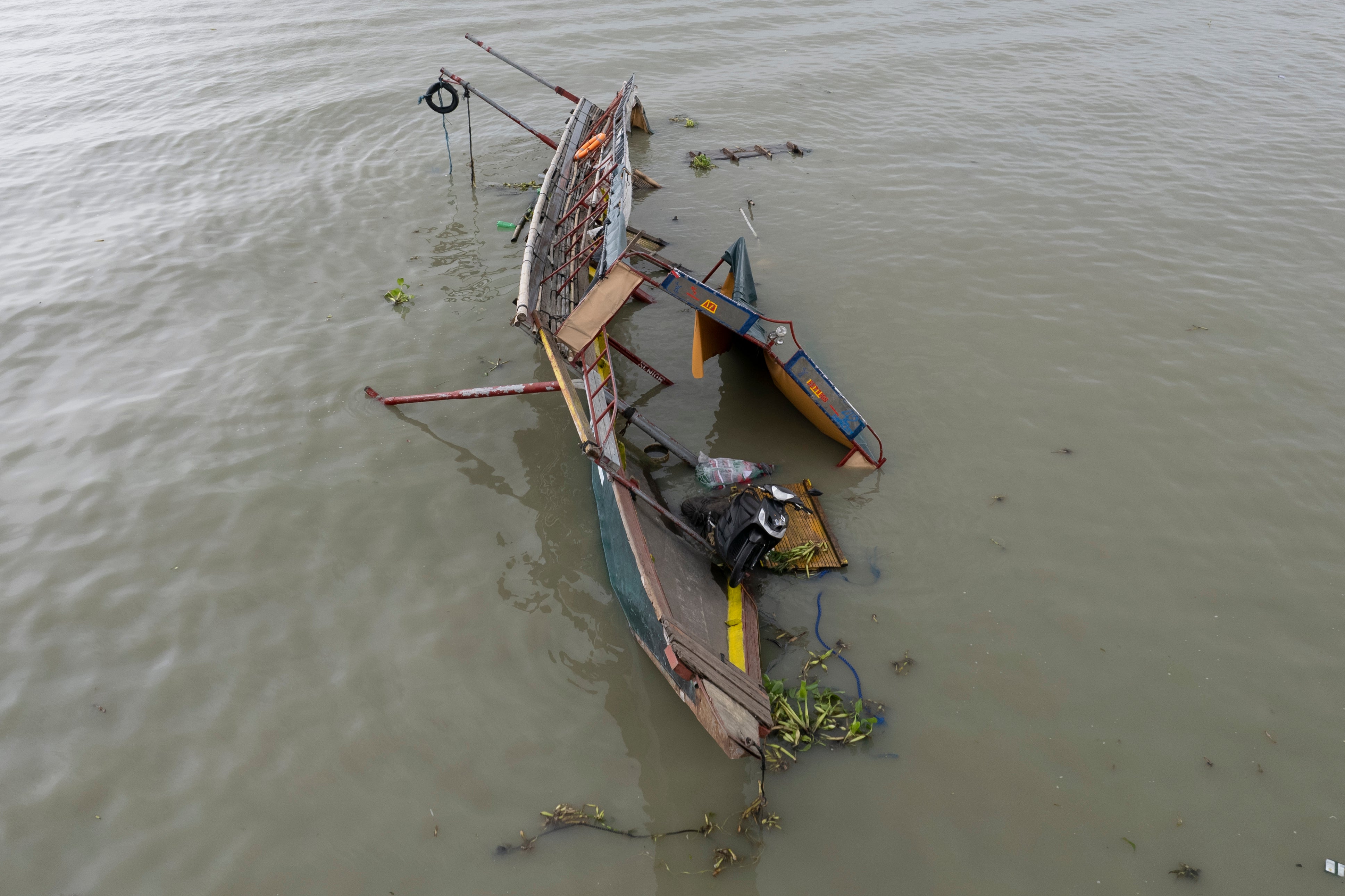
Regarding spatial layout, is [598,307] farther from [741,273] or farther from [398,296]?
[398,296]

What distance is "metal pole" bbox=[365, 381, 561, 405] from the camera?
254 inches

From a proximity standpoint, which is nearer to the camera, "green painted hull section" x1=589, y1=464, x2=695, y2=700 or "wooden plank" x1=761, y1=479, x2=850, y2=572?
"green painted hull section" x1=589, y1=464, x2=695, y2=700

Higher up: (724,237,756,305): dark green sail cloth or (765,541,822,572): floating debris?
(724,237,756,305): dark green sail cloth

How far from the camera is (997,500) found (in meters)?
6.42

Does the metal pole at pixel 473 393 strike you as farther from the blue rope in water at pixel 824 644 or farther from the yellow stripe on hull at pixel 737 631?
the blue rope in water at pixel 824 644

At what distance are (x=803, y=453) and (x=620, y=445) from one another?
6.26ft

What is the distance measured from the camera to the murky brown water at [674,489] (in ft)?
14.2

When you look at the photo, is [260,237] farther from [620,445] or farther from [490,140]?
[620,445]

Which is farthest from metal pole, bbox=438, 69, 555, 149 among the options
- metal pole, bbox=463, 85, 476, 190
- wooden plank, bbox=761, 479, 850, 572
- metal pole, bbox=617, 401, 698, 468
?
wooden plank, bbox=761, 479, 850, 572

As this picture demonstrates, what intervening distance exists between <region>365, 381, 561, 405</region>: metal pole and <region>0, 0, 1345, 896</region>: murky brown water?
0.33 metres

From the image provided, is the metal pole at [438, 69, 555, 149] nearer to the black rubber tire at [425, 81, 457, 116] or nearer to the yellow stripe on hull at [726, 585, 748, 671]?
the black rubber tire at [425, 81, 457, 116]

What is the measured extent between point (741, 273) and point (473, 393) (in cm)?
322

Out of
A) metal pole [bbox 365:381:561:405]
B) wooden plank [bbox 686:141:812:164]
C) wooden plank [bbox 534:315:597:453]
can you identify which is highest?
wooden plank [bbox 686:141:812:164]

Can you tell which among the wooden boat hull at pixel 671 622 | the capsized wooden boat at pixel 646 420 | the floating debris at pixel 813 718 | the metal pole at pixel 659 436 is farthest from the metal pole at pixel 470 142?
the floating debris at pixel 813 718
